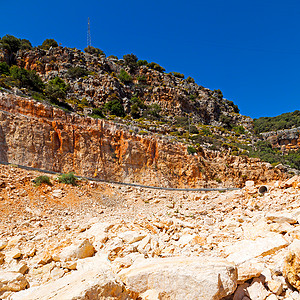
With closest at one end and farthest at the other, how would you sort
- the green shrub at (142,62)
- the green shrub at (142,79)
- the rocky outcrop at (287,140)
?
the rocky outcrop at (287,140), the green shrub at (142,79), the green shrub at (142,62)

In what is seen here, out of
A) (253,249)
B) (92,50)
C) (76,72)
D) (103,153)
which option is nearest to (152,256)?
(253,249)

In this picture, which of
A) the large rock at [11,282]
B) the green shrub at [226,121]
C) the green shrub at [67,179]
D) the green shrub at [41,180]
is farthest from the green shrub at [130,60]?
the large rock at [11,282]

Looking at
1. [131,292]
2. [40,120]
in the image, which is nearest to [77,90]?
[40,120]

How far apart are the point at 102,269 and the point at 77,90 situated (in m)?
38.3

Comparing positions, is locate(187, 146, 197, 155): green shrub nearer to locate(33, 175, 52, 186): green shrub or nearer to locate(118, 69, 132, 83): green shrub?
locate(33, 175, 52, 186): green shrub

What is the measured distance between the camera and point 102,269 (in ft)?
11.2

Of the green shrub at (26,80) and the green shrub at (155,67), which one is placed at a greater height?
the green shrub at (155,67)

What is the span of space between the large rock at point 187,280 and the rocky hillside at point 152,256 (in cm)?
1

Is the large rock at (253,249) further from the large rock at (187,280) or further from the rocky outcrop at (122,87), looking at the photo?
the rocky outcrop at (122,87)

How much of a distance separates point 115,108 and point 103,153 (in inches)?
729

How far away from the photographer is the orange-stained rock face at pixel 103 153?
16156 millimetres

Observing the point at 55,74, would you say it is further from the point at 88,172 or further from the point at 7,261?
the point at 7,261

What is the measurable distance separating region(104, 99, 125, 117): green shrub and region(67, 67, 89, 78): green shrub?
Result: 886 centimetres

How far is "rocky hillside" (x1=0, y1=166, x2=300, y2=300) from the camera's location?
3328 millimetres
